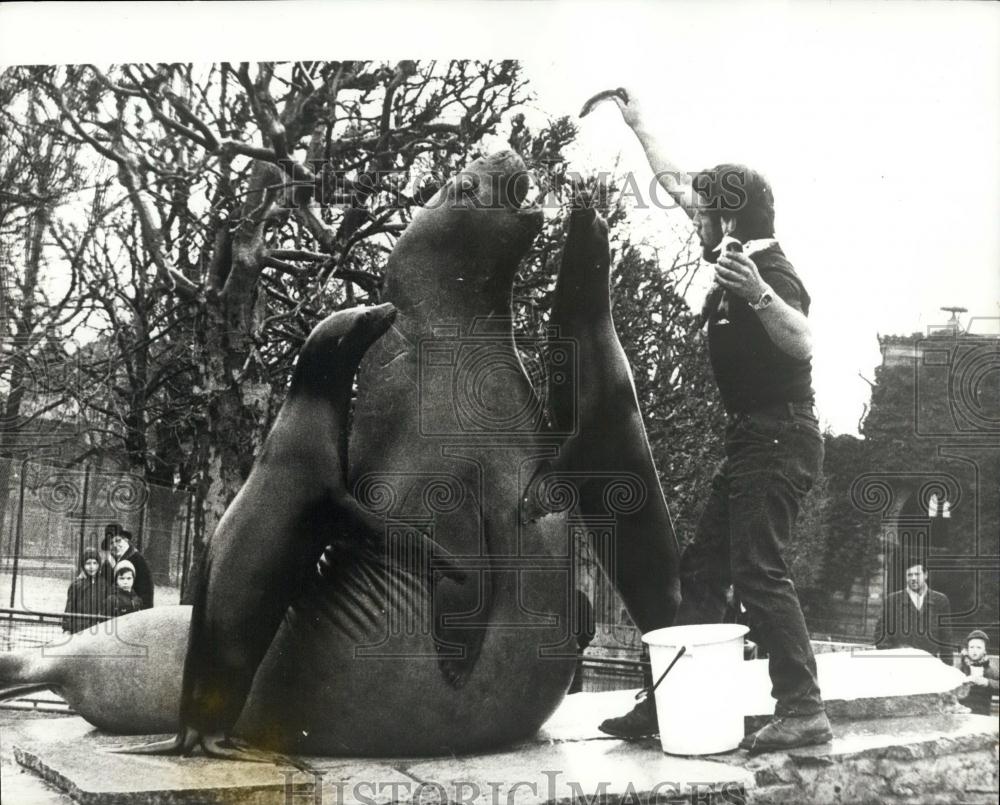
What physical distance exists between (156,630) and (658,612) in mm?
2069

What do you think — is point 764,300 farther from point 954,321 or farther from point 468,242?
point 468,242

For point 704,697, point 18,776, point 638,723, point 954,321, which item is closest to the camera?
point 704,697

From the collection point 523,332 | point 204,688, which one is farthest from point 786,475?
point 204,688

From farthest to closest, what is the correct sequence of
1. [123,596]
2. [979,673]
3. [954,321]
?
[954,321]
[123,596]
[979,673]

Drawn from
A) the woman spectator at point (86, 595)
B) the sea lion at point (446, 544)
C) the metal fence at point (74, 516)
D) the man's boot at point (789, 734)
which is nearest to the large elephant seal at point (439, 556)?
the sea lion at point (446, 544)

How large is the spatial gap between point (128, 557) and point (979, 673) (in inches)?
142

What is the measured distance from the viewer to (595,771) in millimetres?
4344

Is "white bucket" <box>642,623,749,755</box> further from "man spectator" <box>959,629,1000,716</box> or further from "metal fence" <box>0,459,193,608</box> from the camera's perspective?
"metal fence" <box>0,459,193,608</box>

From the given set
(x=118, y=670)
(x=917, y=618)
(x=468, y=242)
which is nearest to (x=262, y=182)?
(x=468, y=242)

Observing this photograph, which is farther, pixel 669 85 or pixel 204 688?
pixel 669 85

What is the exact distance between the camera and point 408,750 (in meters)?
4.34

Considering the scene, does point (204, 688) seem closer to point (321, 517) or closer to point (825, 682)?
point (321, 517)

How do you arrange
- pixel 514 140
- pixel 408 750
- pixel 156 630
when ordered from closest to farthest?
1. pixel 408 750
2. pixel 156 630
3. pixel 514 140

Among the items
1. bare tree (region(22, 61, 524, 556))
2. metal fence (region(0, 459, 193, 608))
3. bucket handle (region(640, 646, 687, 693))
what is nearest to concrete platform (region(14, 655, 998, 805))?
bucket handle (region(640, 646, 687, 693))
